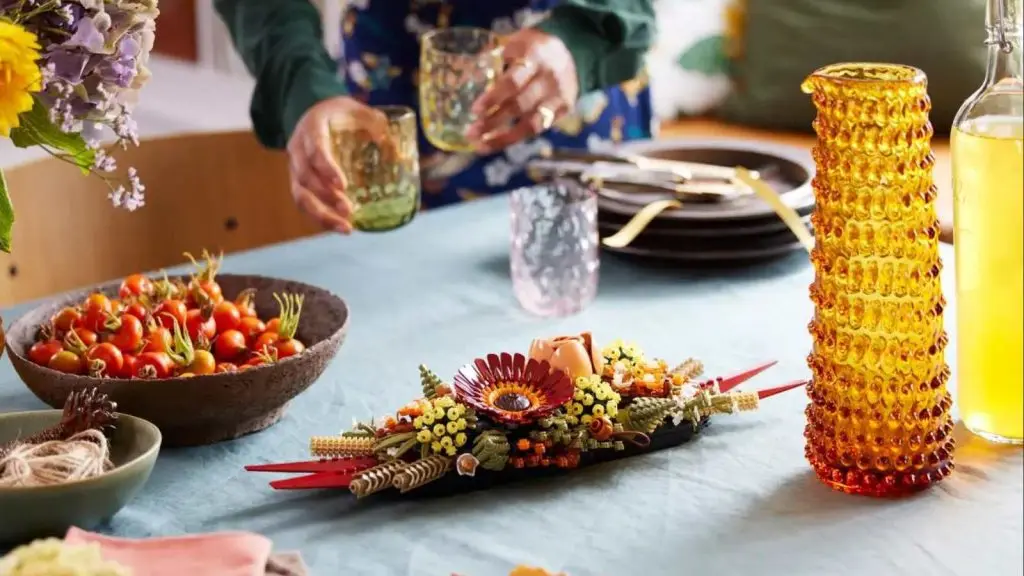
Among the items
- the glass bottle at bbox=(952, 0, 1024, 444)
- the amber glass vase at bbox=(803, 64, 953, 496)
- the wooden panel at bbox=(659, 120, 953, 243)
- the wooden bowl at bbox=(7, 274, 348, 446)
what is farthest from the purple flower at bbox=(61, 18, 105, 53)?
the wooden panel at bbox=(659, 120, 953, 243)

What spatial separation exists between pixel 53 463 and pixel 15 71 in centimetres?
24

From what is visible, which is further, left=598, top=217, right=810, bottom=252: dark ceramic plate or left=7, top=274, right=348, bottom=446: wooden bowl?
left=598, top=217, right=810, bottom=252: dark ceramic plate

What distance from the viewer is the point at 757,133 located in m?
2.91

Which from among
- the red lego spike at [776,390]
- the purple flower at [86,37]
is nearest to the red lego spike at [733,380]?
→ the red lego spike at [776,390]

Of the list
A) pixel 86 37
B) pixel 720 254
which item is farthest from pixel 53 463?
pixel 720 254

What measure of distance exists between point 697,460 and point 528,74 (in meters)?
0.66

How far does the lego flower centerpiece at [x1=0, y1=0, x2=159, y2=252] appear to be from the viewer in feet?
2.72

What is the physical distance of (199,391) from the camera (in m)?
0.94

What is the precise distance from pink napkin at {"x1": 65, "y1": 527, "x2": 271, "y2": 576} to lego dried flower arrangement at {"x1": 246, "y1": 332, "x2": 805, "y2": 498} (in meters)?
0.12

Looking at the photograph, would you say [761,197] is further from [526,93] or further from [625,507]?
[625,507]

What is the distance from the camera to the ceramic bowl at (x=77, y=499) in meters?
0.81

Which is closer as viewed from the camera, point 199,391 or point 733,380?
point 199,391

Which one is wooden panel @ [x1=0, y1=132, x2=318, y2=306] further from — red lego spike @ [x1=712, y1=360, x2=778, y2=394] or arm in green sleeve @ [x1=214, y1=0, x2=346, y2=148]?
red lego spike @ [x1=712, y1=360, x2=778, y2=394]

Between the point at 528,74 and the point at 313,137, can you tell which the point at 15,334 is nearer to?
the point at 313,137
